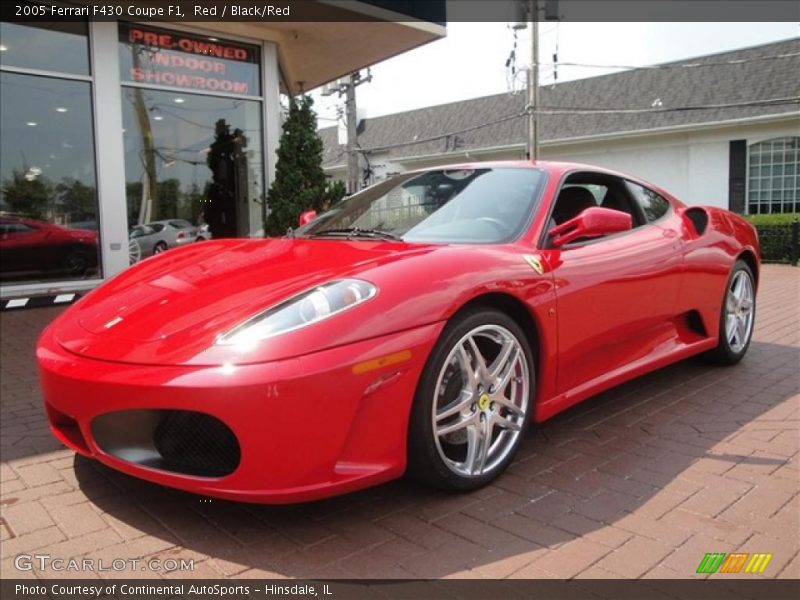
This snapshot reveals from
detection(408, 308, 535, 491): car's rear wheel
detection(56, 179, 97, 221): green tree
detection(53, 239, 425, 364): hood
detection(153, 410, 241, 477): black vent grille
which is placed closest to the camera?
detection(153, 410, 241, 477): black vent grille

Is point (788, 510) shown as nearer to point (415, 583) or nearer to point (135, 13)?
point (415, 583)

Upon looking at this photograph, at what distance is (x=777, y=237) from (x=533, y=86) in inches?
299

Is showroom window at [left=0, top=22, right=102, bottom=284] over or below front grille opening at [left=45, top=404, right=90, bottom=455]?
over

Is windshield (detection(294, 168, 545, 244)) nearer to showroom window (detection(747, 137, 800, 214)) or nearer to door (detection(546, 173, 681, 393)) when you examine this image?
door (detection(546, 173, 681, 393))

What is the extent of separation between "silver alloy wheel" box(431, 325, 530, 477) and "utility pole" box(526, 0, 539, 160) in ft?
51.3

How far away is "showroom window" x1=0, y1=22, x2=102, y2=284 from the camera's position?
7.79 m

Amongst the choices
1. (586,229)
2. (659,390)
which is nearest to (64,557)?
(586,229)

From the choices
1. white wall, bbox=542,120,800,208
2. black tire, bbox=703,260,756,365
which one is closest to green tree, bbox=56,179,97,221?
black tire, bbox=703,260,756,365

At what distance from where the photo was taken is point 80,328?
8.47 ft

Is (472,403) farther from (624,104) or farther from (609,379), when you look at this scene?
(624,104)

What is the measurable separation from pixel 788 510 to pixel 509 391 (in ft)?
3.65

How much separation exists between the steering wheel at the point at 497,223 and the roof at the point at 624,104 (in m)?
17.2

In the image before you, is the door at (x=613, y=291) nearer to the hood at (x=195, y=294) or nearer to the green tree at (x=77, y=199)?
the hood at (x=195, y=294)

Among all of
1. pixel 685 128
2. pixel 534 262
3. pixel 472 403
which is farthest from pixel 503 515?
pixel 685 128
